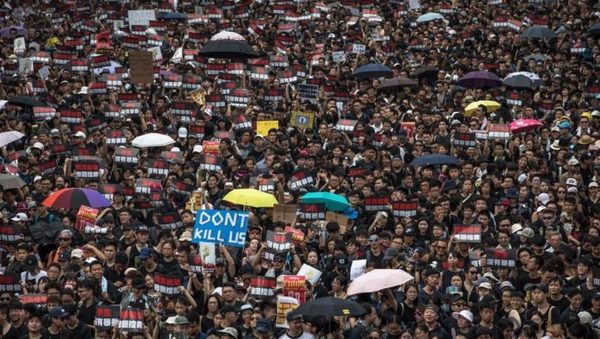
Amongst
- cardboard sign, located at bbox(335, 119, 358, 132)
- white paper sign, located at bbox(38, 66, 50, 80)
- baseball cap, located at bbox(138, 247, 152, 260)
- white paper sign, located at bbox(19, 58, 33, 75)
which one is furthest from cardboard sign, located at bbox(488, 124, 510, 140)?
white paper sign, located at bbox(19, 58, 33, 75)

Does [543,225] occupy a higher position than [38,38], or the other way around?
[543,225]

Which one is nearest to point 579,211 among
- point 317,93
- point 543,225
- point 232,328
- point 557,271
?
point 543,225

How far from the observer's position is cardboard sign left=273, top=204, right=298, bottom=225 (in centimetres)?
1916

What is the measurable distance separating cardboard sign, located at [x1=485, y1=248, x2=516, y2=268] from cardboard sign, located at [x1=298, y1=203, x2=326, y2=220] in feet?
10.2

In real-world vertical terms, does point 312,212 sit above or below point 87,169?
above

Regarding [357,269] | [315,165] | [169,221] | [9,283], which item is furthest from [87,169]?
[357,269]

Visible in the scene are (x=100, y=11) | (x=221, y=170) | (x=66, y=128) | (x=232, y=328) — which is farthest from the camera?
(x=100, y=11)

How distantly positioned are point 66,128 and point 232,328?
34.1 ft

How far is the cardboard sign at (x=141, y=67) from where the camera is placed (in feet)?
88.9

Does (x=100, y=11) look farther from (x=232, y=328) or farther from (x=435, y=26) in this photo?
(x=232, y=328)

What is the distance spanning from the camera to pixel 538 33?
3017 cm

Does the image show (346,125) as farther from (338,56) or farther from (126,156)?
(338,56)

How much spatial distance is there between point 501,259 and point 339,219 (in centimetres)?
297

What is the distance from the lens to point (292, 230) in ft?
59.8
